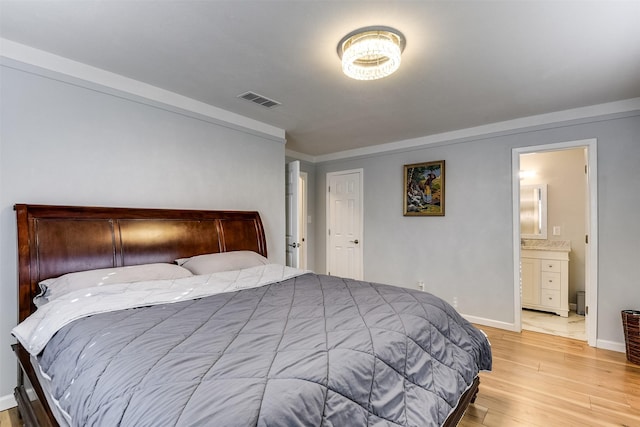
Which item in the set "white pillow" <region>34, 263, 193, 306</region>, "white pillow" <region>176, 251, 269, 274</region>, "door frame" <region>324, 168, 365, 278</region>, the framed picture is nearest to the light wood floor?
"white pillow" <region>34, 263, 193, 306</region>

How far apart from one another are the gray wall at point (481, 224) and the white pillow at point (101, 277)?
314 cm

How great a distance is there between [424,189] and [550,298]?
2312 millimetres

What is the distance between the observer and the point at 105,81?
2.48 meters

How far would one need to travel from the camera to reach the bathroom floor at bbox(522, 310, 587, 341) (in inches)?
139

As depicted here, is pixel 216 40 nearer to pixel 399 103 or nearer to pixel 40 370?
pixel 399 103

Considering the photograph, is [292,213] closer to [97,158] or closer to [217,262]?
[217,262]

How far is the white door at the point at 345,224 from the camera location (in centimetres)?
504

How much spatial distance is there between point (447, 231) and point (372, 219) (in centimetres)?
116

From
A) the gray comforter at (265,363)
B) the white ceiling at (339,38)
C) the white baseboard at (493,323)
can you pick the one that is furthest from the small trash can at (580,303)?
the gray comforter at (265,363)

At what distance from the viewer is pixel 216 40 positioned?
6.65 ft

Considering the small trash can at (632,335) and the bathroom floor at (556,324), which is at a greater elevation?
the small trash can at (632,335)

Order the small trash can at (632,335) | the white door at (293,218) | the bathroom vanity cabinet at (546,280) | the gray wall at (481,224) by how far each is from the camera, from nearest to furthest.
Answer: the small trash can at (632,335)
the gray wall at (481,224)
the white door at (293,218)
the bathroom vanity cabinet at (546,280)

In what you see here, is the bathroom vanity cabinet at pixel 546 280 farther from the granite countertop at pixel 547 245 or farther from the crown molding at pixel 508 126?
the crown molding at pixel 508 126

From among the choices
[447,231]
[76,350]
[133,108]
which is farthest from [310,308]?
[447,231]
